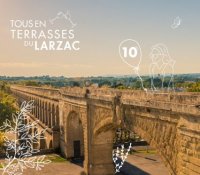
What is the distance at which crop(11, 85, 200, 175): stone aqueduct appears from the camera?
675 inches

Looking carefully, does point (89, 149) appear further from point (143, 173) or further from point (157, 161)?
point (157, 161)

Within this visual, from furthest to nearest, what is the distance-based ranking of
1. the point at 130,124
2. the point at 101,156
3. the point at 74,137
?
the point at 74,137 < the point at 101,156 < the point at 130,124

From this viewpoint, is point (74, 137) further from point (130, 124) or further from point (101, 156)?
point (130, 124)

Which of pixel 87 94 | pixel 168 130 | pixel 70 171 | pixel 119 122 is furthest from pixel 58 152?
pixel 168 130

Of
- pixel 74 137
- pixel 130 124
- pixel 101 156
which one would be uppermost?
pixel 130 124

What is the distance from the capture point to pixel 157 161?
41.3 m

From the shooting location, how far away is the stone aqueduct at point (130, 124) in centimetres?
1716

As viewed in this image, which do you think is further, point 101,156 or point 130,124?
point 101,156

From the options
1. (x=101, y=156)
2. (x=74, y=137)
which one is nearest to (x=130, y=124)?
(x=101, y=156)

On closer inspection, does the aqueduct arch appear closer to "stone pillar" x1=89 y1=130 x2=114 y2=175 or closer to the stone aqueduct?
the stone aqueduct

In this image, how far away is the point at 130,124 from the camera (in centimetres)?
2453

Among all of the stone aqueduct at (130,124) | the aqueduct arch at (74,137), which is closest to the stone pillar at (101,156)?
the stone aqueduct at (130,124)

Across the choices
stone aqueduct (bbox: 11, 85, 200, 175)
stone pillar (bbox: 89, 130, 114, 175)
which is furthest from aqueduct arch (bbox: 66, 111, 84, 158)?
stone pillar (bbox: 89, 130, 114, 175)

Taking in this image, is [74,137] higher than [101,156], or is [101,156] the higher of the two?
[74,137]
